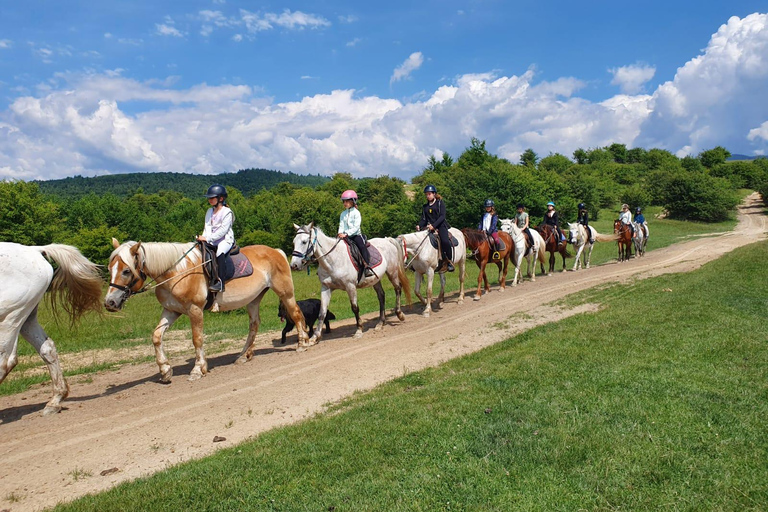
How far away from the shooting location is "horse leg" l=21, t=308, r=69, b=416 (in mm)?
7637

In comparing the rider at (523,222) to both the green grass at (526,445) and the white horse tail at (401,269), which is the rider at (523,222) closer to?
the white horse tail at (401,269)

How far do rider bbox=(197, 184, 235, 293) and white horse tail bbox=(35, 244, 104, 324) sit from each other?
1.93 metres

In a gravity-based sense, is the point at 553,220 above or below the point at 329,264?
above

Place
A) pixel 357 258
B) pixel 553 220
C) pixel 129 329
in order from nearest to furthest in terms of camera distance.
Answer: pixel 357 258
pixel 129 329
pixel 553 220

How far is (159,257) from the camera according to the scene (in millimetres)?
8648

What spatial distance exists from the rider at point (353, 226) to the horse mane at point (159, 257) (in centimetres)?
392

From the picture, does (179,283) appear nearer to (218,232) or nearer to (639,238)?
(218,232)

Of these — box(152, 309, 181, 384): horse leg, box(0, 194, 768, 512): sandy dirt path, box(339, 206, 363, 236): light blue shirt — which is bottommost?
box(0, 194, 768, 512): sandy dirt path

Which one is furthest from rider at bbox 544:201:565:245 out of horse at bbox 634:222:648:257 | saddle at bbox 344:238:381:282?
saddle at bbox 344:238:381:282

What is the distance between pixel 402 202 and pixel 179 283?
58.4 metres

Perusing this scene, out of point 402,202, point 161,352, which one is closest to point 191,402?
point 161,352

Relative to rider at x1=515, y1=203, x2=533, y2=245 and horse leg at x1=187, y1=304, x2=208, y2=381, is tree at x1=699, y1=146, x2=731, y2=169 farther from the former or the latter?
horse leg at x1=187, y1=304, x2=208, y2=381

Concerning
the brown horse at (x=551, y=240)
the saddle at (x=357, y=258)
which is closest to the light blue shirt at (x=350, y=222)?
the saddle at (x=357, y=258)

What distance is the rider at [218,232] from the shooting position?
9234 mm
